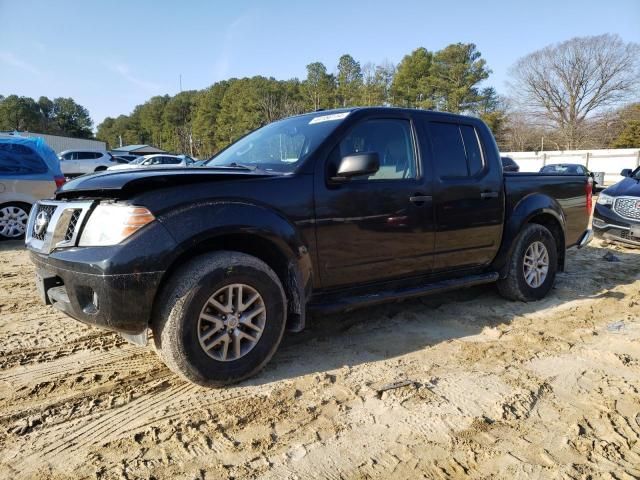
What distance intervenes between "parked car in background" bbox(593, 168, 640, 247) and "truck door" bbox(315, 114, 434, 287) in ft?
17.6

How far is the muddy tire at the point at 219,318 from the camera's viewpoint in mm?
2623

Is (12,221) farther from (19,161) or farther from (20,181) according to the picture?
(19,161)

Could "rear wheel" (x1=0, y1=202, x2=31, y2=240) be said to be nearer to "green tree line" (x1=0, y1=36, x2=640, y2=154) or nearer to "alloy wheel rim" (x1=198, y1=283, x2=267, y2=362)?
"alloy wheel rim" (x1=198, y1=283, x2=267, y2=362)

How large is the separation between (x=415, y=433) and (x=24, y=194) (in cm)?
802

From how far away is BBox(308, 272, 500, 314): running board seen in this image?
326 centimetres

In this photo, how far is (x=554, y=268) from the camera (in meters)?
5.04

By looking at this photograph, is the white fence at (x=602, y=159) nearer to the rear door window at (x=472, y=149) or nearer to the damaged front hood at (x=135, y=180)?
the rear door window at (x=472, y=149)

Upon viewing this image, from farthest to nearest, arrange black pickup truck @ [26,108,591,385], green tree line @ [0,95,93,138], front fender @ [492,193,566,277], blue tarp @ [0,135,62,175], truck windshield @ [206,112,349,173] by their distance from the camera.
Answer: green tree line @ [0,95,93,138] < blue tarp @ [0,135,62,175] < front fender @ [492,193,566,277] < truck windshield @ [206,112,349,173] < black pickup truck @ [26,108,591,385]

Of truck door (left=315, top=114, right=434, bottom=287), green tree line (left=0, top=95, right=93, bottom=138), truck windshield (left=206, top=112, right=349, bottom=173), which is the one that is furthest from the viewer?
green tree line (left=0, top=95, right=93, bottom=138)

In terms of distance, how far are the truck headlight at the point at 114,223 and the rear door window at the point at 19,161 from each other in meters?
6.63

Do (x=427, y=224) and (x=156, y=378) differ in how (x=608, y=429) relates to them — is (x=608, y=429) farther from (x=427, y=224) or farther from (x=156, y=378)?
(x=156, y=378)

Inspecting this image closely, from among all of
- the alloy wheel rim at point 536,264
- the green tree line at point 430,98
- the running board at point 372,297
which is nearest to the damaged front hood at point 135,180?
the running board at point 372,297

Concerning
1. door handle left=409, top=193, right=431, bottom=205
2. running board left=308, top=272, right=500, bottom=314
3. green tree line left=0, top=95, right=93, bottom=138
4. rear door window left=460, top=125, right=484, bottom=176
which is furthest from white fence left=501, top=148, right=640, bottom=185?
green tree line left=0, top=95, right=93, bottom=138

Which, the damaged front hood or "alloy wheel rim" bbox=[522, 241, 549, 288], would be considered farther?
"alloy wheel rim" bbox=[522, 241, 549, 288]
